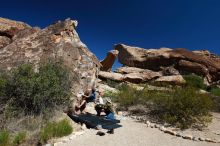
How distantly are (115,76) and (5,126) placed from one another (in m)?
19.3

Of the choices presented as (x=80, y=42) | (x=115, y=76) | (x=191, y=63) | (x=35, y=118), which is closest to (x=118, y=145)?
(x=35, y=118)

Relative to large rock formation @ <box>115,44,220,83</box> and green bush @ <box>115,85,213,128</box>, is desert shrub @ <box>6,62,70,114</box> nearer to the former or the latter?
green bush @ <box>115,85,213,128</box>

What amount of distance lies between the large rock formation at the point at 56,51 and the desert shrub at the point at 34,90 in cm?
93

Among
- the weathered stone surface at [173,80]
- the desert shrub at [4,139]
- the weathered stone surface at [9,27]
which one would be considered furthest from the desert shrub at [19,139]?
the weathered stone surface at [173,80]

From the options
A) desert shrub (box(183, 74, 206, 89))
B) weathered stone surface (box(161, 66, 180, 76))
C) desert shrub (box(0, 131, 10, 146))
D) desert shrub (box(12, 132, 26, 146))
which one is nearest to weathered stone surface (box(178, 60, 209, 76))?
weathered stone surface (box(161, 66, 180, 76))

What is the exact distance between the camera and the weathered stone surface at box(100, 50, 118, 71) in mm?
31641

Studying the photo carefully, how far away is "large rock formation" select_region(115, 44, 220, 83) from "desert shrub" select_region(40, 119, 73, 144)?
25.1 metres

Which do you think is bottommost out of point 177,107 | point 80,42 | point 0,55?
point 177,107

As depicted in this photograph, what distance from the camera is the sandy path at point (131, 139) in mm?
7820

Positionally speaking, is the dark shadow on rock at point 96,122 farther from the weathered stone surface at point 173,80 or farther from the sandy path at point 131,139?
the weathered stone surface at point 173,80

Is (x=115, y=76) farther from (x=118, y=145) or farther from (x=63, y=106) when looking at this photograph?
(x=118, y=145)

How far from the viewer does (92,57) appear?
12.2 m

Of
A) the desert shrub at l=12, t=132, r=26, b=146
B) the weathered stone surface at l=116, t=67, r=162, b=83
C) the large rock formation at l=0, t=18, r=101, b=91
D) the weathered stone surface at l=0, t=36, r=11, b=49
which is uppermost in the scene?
the weathered stone surface at l=116, t=67, r=162, b=83

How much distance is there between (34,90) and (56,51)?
257 centimetres
